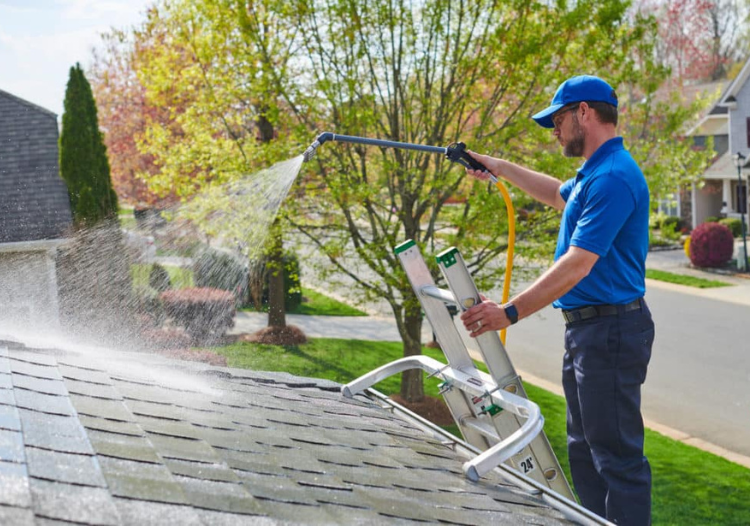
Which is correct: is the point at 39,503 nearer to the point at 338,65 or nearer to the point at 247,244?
the point at 338,65

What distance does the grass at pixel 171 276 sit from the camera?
15239 mm

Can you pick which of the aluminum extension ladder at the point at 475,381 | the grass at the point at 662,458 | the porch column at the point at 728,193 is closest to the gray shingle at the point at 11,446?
the aluminum extension ladder at the point at 475,381

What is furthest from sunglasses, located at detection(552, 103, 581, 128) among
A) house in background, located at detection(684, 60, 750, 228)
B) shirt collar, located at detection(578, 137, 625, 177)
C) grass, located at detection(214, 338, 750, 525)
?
house in background, located at detection(684, 60, 750, 228)

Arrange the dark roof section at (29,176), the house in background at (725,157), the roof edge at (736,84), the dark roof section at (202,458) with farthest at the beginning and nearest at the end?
1. the house in background at (725,157)
2. the roof edge at (736,84)
3. the dark roof section at (29,176)
4. the dark roof section at (202,458)

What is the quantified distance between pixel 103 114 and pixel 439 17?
15008mm

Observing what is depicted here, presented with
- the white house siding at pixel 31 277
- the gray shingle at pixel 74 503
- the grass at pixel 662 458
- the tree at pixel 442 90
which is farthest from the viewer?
the white house siding at pixel 31 277

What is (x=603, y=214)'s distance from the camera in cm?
300

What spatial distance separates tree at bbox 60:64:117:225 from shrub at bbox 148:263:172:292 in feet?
6.91

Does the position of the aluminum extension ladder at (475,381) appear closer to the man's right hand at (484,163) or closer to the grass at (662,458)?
the man's right hand at (484,163)

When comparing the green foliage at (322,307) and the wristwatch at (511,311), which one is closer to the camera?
the wristwatch at (511,311)

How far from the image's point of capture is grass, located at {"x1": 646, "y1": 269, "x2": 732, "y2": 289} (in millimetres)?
20094

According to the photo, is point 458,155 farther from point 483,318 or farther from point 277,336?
point 277,336

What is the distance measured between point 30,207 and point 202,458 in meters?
11.3

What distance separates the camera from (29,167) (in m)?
12.8
